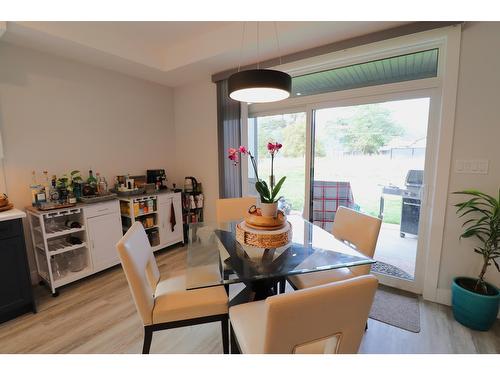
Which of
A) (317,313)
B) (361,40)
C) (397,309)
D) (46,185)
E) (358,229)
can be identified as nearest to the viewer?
(317,313)

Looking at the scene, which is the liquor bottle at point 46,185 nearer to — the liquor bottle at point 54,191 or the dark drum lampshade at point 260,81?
the liquor bottle at point 54,191

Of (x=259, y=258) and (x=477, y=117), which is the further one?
(x=477, y=117)

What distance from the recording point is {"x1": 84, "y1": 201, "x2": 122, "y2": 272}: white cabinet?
2.55m

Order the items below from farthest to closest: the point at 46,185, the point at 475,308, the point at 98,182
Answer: the point at 98,182 → the point at 46,185 → the point at 475,308

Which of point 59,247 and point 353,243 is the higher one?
point 353,243

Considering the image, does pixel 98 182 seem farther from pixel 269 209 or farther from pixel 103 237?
pixel 269 209

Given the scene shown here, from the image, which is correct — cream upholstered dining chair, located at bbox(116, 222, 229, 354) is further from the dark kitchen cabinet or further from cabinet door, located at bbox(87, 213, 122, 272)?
cabinet door, located at bbox(87, 213, 122, 272)

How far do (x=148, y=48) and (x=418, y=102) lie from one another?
3020 millimetres

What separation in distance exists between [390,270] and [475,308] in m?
0.77

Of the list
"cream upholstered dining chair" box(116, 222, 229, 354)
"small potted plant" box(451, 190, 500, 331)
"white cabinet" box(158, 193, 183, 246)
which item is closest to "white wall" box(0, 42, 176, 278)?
"white cabinet" box(158, 193, 183, 246)

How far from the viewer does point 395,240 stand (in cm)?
256

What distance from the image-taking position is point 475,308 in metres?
1.77

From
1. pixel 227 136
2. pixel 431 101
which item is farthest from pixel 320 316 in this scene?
pixel 227 136
